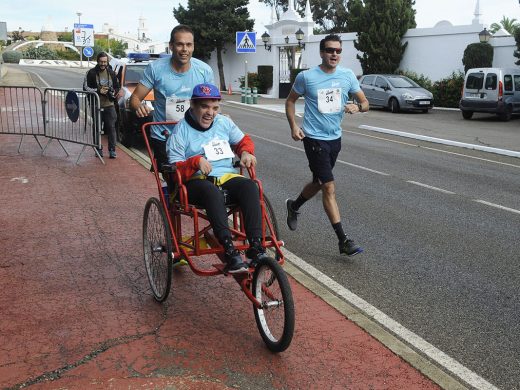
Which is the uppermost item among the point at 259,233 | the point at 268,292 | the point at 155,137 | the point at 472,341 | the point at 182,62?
the point at 182,62

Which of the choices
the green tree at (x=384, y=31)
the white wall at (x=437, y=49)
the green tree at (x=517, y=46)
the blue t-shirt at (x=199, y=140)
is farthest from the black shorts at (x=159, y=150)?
the green tree at (x=384, y=31)

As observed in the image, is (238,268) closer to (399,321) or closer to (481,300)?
(399,321)

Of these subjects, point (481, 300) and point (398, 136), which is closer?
point (481, 300)

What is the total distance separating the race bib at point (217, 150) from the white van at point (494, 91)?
1958 centimetres

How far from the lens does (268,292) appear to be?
379 cm

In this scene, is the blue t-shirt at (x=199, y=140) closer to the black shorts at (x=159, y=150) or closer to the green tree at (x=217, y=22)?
the black shorts at (x=159, y=150)

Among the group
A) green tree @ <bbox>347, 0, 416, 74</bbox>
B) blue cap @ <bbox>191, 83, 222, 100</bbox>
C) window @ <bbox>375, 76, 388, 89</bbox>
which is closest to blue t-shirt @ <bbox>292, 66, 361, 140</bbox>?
blue cap @ <bbox>191, 83, 222, 100</bbox>

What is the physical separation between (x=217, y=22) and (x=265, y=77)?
22.9 ft

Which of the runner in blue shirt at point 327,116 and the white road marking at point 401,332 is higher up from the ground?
the runner in blue shirt at point 327,116

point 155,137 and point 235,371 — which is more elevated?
point 155,137

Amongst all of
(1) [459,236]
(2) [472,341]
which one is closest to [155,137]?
(2) [472,341]

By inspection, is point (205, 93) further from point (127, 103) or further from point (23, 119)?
point (23, 119)

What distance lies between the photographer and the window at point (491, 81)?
2191 centimetres

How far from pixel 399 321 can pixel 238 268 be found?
51.9 inches
